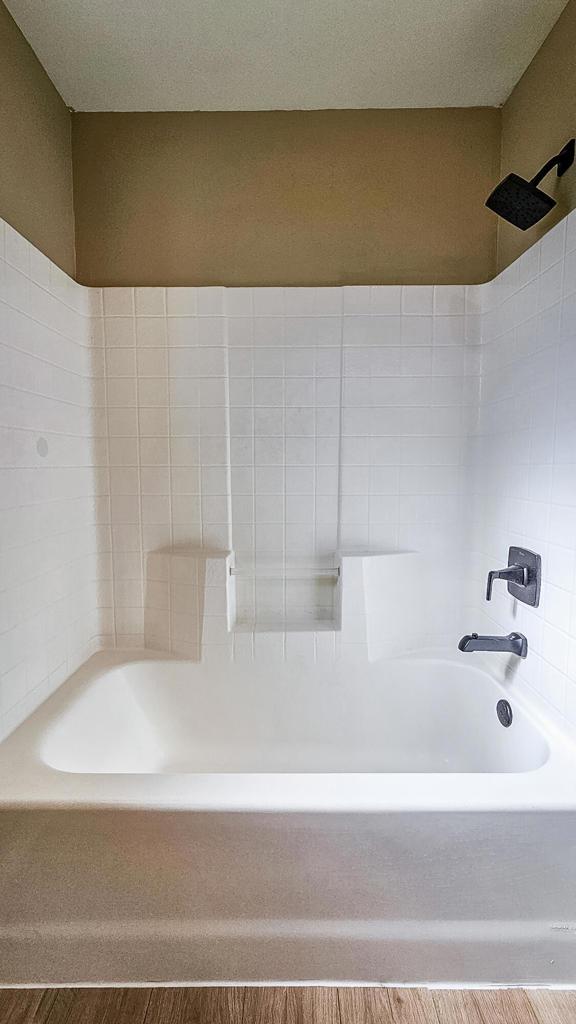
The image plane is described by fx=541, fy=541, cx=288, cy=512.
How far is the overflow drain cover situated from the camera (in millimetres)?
1609

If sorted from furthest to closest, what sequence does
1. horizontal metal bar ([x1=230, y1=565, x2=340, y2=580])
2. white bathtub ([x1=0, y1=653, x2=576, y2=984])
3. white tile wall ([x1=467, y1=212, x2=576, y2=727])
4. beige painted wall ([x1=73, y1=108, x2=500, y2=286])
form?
horizontal metal bar ([x1=230, y1=565, x2=340, y2=580]) → beige painted wall ([x1=73, y1=108, x2=500, y2=286]) → white tile wall ([x1=467, y1=212, x2=576, y2=727]) → white bathtub ([x1=0, y1=653, x2=576, y2=984])

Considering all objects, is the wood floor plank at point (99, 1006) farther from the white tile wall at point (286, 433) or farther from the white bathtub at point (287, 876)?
the white tile wall at point (286, 433)

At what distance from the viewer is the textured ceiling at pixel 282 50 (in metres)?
1.49

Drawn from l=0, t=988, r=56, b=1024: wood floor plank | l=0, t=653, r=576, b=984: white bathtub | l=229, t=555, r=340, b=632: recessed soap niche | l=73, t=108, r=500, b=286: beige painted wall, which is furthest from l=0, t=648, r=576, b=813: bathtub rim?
l=73, t=108, r=500, b=286: beige painted wall

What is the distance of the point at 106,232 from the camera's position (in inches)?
76.9

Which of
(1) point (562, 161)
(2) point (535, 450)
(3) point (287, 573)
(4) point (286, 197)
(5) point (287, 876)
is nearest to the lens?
(5) point (287, 876)

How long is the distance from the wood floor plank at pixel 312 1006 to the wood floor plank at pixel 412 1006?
0.13 m

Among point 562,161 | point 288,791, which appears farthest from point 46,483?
point 562,161

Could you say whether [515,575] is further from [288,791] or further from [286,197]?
[286,197]

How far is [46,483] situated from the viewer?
165 cm

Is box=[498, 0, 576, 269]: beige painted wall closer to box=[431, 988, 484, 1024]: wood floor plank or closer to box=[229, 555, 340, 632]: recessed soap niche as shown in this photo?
box=[229, 555, 340, 632]: recessed soap niche

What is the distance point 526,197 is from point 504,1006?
198 cm

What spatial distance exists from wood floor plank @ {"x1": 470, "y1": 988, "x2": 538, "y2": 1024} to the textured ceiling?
2474 mm

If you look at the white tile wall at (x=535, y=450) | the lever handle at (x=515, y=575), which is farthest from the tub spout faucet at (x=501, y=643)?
the lever handle at (x=515, y=575)
